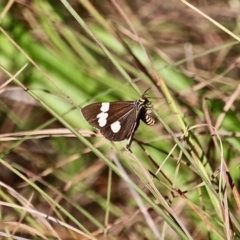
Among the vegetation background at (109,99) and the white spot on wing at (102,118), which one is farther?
the vegetation background at (109,99)

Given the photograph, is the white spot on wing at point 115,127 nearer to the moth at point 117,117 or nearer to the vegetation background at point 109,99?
the moth at point 117,117

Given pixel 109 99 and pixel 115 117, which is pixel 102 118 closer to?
pixel 115 117

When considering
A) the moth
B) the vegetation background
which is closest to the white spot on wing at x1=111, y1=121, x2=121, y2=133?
the moth

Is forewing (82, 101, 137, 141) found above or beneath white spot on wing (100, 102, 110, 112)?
beneath

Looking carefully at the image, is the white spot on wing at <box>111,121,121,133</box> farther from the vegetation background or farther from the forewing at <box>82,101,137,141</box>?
the vegetation background

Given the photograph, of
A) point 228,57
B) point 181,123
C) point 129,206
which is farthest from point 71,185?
point 228,57

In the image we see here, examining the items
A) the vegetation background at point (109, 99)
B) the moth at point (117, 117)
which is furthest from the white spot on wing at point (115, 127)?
the vegetation background at point (109, 99)

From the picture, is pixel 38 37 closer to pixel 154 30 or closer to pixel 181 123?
pixel 154 30
